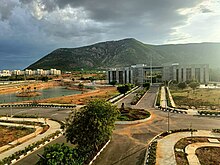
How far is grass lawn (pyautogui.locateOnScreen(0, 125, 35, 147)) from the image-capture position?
2270cm

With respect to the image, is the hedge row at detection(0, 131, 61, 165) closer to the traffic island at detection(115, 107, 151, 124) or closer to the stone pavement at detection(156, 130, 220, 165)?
the traffic island at detection(115, 107, 151, 124)

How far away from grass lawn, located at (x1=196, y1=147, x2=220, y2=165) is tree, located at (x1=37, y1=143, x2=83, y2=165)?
9688 mm

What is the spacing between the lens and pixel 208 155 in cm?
1745

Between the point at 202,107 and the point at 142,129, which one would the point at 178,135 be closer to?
the point at 142,129

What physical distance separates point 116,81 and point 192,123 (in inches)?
2471

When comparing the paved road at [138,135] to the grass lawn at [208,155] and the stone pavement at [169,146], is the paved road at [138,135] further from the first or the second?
the grass lawn at [208,155]

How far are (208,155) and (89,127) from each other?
10049 millimetres

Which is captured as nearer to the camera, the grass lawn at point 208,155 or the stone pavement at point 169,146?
the grass lawn at point 208,155

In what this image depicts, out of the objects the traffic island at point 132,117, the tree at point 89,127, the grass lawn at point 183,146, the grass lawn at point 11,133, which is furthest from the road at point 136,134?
the grass lawn at point 11,133

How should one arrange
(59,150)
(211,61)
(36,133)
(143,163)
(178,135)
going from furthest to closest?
(211,61), (36,133), (178,135), (143,163), (59,150)

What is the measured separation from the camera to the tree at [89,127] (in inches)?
658

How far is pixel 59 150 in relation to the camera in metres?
13.4

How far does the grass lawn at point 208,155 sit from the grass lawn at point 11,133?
18.6 metres

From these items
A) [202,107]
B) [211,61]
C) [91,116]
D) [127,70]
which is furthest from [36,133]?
[211,61]
